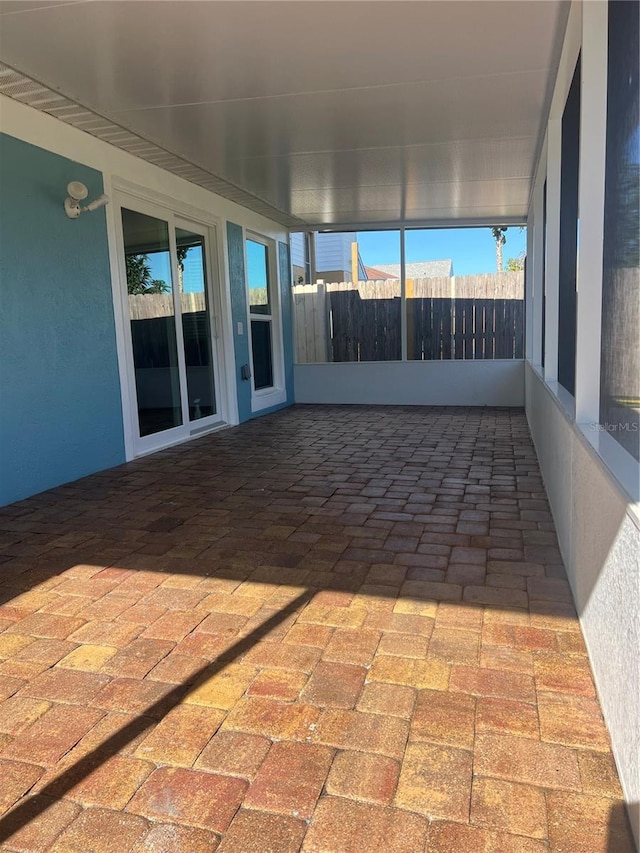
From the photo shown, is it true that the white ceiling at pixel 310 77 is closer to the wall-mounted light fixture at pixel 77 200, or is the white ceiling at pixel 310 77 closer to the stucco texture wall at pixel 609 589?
the wall-mounted light fixture at pixel 77 200

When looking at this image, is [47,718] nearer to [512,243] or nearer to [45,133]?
[45,133]

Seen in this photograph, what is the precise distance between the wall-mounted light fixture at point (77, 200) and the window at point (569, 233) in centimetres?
312

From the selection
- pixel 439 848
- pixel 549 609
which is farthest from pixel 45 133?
pixel 439 848

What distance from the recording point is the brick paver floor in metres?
1.35

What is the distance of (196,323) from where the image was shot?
6.43 meters

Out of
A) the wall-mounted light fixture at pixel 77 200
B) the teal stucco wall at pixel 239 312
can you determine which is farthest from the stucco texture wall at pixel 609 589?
the teal stucco wall at pixel 239 312

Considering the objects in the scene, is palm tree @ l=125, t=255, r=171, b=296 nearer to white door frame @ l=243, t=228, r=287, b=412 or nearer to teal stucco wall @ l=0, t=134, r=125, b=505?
teal stucco wall @ l=0, t=134, r=125, b=505

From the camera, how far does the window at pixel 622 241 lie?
A: 5.30 ft

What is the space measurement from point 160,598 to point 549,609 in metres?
1.54

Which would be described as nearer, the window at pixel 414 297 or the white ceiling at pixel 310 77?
the white ceiling at pixel 310 77

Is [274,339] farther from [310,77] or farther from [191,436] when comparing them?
[310,77]

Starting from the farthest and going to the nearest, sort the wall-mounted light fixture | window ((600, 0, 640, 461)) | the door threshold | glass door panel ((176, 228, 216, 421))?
glass door panel ((176, 228, 216, 421)) < the door threshold < the wall-mounted light fixture < window ((600, 0, 640, 461))

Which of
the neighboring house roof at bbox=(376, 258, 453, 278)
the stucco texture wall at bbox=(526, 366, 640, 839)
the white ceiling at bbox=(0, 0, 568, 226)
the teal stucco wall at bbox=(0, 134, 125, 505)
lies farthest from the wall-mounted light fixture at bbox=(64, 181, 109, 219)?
the neighboring house roof at bbox=(376, 258, 453, 278)

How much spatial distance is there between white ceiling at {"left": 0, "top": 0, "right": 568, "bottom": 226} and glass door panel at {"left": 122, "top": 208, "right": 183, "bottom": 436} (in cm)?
75
